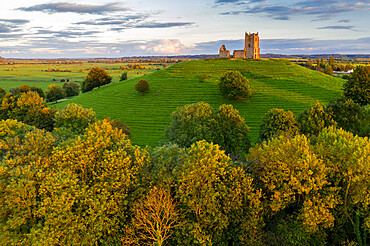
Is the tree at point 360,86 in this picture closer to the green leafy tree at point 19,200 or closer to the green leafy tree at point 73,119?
the green leafy tree at point 73,119

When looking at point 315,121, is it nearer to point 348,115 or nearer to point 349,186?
point 348,115

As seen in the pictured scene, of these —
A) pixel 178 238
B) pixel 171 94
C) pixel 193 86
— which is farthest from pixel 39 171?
pixel 193 86

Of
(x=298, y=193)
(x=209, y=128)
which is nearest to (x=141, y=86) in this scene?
(x=209, y=128)

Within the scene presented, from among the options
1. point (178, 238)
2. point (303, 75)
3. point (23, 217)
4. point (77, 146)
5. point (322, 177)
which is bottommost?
point (178, 238)

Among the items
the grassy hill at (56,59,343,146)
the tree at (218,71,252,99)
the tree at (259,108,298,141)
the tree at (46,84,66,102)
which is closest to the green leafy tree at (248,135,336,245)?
the tree at (259,108,298,141)

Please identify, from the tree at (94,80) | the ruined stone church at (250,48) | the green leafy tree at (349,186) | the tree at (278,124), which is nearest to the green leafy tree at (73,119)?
the tree at (278,124)

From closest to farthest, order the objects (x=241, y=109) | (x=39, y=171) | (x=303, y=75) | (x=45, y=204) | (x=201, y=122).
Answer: (x=45, y=204) → (x=39, y=171) → (x=201, y=122) → (x=241, y=109) → (x=303, y=75)

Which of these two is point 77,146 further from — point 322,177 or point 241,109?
point 241,109
